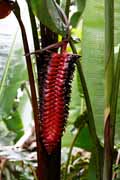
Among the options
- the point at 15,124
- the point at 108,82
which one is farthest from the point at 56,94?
the point at 15,124

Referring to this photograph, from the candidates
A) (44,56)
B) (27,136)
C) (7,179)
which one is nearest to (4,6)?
(44,56)

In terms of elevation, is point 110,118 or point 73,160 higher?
point 110,118

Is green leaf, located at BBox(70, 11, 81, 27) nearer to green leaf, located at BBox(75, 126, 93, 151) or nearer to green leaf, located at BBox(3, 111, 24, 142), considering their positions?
green leaf, located at BBox(75, 126, 93, 151)

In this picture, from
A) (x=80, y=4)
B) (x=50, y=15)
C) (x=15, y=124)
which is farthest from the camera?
(x=15, y=124)

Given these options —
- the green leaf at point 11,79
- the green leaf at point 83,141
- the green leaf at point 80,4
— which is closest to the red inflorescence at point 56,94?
the green leaf at point 80,4

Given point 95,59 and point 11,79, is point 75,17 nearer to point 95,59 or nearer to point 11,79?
point 95,59

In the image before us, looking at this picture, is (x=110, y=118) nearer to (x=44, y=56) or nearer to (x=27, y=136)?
(x=44, y=56)

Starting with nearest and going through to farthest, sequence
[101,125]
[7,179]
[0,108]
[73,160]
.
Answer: [101,125] → [0,108] → [7,179] → [73,160]
